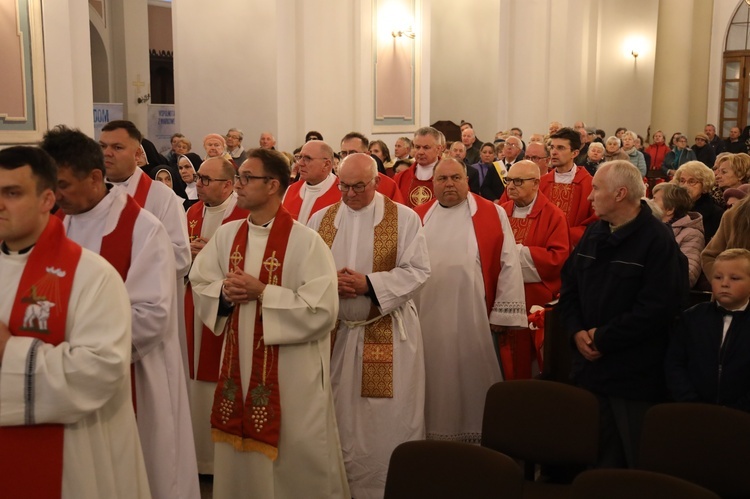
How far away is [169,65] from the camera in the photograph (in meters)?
21.4

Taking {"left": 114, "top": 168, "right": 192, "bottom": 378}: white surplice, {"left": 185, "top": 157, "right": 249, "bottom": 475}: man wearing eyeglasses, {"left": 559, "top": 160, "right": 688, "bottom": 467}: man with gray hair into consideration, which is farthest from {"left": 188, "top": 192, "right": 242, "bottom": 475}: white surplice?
{"left": 559, "top": 160, "right": 688, "bottom": 467}: man with gray hair

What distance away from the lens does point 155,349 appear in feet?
11.4

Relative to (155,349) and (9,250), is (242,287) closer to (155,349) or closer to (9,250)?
(155,349)

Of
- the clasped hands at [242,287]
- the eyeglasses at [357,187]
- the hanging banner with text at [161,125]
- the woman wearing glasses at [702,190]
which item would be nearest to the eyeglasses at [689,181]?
the woman wearing glasses at [702,190]

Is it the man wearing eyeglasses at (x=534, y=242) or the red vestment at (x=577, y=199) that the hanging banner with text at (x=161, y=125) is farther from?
the man wearing eyeglasses at (x=534, y=242)

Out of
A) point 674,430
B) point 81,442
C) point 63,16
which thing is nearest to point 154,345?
point 81,442

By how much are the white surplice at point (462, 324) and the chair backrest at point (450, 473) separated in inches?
86.7

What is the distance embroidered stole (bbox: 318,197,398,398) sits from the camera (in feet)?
15.6

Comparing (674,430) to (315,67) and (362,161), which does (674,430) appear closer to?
(362,161)

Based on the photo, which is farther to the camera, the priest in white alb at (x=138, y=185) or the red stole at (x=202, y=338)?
the red stole at (x=202, y=338)

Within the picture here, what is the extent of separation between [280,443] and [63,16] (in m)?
5.49

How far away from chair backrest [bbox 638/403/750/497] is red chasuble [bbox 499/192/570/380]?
1996 mm

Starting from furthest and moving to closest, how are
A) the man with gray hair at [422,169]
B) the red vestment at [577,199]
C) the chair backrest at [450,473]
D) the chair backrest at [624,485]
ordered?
the red vestment at [577,199], the man with gray hair at [422,169], the chair backrest at [450,473], the chair backrest at [624,485]

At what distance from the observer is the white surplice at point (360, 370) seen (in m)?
4.75
